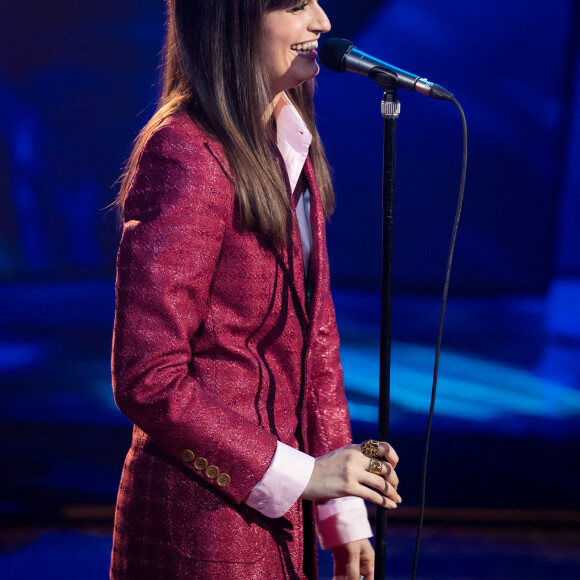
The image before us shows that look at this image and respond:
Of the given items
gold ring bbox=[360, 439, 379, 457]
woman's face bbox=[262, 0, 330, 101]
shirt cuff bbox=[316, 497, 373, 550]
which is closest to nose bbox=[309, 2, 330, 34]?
woman's face bbox=[262, 0, 330, 101]

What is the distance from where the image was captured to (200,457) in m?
0.92

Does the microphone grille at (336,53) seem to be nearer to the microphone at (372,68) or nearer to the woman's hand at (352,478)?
the microphone at (372,68)

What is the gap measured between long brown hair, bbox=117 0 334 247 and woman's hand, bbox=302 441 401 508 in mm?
297

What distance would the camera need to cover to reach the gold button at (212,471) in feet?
3.02

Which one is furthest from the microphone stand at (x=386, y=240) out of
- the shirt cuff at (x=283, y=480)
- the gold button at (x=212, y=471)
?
the gold button at (x=212, y=471)

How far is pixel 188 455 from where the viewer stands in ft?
3.01

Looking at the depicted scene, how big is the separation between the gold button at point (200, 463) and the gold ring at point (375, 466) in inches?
8.1

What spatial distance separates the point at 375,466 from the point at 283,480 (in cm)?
12

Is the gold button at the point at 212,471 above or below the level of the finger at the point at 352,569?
above

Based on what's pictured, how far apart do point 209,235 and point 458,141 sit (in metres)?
1.91

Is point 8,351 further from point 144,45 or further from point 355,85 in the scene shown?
point 355,85

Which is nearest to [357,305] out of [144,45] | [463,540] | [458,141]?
[458,141]

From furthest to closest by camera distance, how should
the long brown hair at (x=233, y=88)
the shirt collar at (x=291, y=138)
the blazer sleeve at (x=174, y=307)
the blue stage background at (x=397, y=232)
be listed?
the blue stage background at (x=397, y=232), the shirt collar at (x=291, y=138), the long brown hair at (x=233, y=88), the blazer sleeve at (x=174, y=307)

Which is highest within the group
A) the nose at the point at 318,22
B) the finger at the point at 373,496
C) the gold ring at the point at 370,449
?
the nose at the point at 318,22
